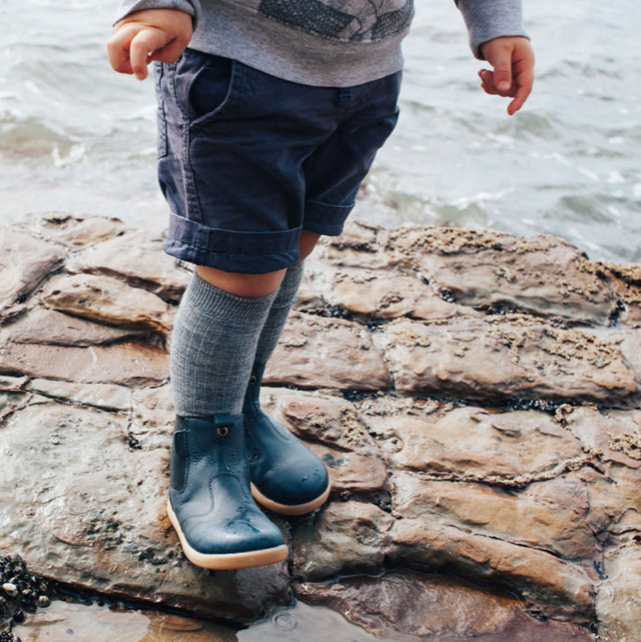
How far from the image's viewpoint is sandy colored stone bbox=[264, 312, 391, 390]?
91.3 inches

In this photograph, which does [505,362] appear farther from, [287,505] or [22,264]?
[22,264]

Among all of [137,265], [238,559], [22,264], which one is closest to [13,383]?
[22,264]

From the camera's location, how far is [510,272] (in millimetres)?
2939

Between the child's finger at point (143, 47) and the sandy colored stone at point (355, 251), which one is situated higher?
the child's finger at point (143, 47)

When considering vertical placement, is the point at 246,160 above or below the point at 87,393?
above

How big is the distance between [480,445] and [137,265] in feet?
4.69

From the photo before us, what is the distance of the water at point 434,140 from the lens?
4633 mm

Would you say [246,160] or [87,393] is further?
[87,393]

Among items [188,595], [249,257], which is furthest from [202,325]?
[188,595]

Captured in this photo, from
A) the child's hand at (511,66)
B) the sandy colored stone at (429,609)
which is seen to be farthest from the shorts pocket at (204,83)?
the sandy colored stone at (429,609)

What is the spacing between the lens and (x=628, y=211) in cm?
510

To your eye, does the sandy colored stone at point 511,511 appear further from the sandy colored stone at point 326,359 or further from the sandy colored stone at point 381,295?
the sandy colored stone at point 381,295

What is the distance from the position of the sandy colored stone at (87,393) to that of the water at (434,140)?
2.06m

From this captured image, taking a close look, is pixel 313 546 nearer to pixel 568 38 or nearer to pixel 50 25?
pixel 50 25
